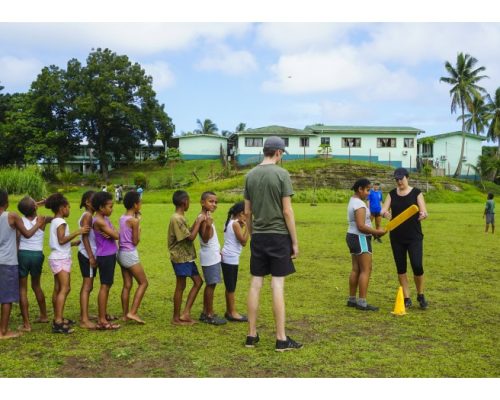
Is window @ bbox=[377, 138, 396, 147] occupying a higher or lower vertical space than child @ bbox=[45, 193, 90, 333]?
higher

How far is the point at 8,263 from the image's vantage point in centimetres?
597

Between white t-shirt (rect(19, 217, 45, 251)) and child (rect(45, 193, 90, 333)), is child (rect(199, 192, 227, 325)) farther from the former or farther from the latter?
white t-shirt (rect(19, 217, 45, 251))

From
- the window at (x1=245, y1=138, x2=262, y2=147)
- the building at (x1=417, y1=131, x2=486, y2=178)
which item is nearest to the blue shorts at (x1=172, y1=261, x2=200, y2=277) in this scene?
the window at (x1=245, y1=138, x2=262, y2=147)

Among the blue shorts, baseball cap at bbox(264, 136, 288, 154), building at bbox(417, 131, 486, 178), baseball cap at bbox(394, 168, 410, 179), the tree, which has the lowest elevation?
the blue shorts

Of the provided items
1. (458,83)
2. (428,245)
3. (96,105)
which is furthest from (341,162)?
(428,245)

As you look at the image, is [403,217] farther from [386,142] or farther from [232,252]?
[386,142]

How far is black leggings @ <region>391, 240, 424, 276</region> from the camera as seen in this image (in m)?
7.36

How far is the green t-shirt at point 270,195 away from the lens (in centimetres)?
548

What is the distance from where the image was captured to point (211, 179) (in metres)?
51.0

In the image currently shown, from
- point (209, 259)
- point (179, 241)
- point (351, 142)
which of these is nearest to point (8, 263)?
point (179, 241)

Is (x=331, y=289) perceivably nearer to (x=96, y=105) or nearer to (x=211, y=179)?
(x=211, y=179)

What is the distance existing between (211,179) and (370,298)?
43.4 metres

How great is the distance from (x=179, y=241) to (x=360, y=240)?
2375mm

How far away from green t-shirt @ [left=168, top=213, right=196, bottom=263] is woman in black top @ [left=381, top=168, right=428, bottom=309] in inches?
106
